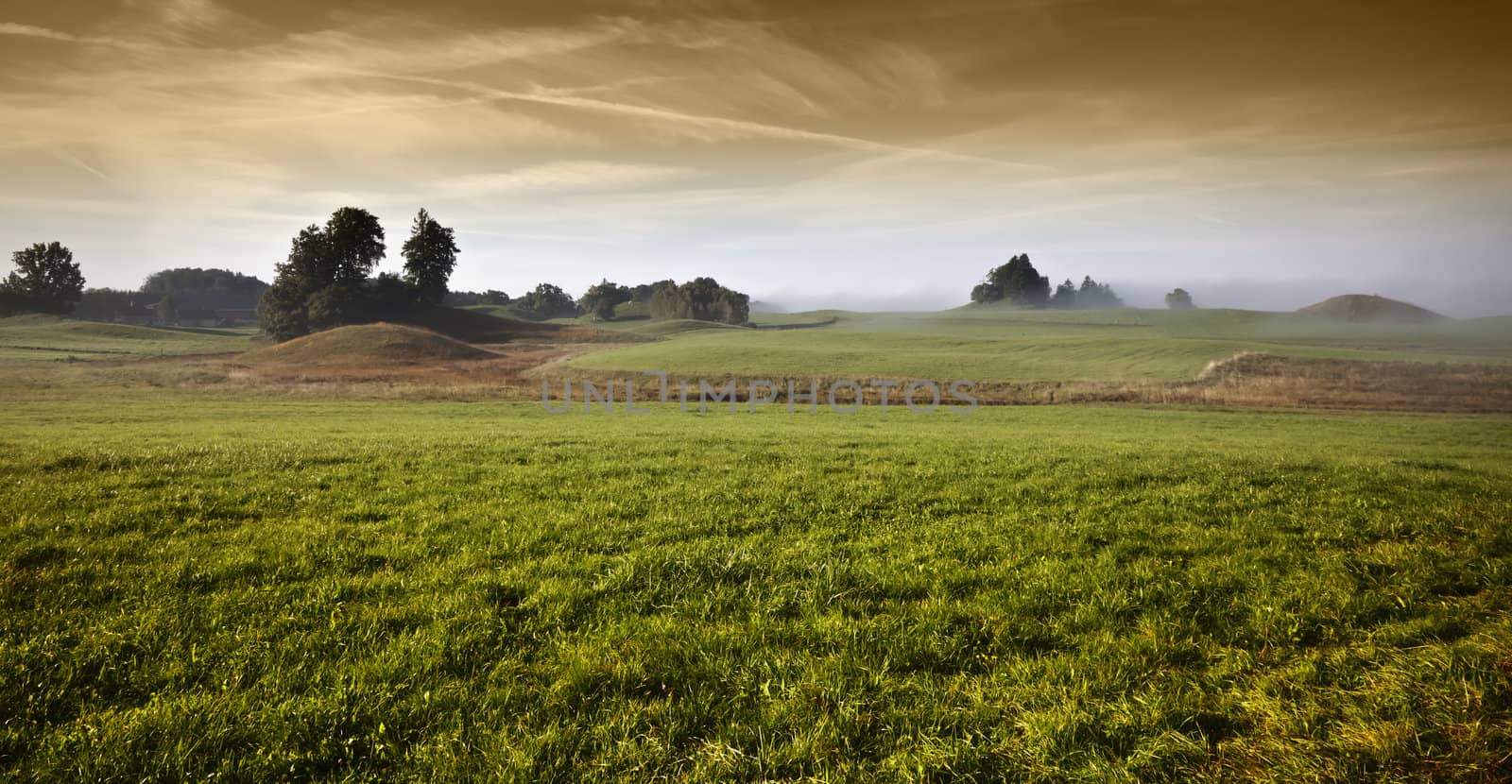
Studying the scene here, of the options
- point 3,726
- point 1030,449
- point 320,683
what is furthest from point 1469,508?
point 3,726

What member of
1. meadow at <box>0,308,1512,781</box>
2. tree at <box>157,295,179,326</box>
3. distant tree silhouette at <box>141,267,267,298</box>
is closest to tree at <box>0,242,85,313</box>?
tree at <box>157,295,179,326</box>

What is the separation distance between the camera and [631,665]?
5.61 meters

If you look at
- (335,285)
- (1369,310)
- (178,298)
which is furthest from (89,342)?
(1369,310)

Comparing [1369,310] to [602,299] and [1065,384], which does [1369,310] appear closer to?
[1065,384]

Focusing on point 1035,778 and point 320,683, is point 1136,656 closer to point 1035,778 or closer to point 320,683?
point 1035,778

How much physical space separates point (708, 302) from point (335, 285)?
8878 cm

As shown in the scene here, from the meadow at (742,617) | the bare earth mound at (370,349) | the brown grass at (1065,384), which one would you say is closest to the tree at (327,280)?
the bare earth mound at (370,349)

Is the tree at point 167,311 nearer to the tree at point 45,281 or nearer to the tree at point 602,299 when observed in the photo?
the tree at point 45,281

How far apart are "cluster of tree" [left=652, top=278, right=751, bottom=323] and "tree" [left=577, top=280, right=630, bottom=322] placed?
65.4 feet

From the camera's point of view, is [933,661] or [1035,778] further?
[933,661]

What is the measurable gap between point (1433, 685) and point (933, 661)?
395 cm

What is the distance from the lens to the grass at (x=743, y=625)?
178 inches

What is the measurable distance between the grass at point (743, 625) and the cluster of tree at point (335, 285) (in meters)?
108

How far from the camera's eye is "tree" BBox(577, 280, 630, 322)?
18188 centimetres
